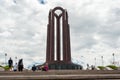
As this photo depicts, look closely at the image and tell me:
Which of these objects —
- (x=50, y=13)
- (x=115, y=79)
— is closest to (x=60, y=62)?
(x=50, y=13)

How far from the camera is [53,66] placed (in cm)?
5566

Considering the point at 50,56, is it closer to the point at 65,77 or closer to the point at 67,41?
the point at 67,41

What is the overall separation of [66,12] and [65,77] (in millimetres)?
50339

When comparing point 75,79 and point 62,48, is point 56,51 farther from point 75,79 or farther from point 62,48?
point 75,79

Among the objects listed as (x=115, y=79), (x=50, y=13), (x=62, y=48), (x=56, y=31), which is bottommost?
(x=115, y=79)

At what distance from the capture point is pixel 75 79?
32.5 feet

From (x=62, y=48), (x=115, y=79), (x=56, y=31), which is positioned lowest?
(x=115, y=79)

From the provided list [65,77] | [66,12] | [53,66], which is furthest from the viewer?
[66,12]

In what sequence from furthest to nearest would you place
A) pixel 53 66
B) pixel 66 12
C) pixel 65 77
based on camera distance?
pixel 66 12 < pixel 53 66 < pixel 65 77

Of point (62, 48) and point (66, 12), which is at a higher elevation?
point (66, 12)

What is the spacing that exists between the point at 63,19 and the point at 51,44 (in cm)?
594

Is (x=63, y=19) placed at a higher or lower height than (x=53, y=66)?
higher

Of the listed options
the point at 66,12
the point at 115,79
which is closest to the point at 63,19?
the point at 66,12

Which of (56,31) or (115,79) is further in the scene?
(56,31)
